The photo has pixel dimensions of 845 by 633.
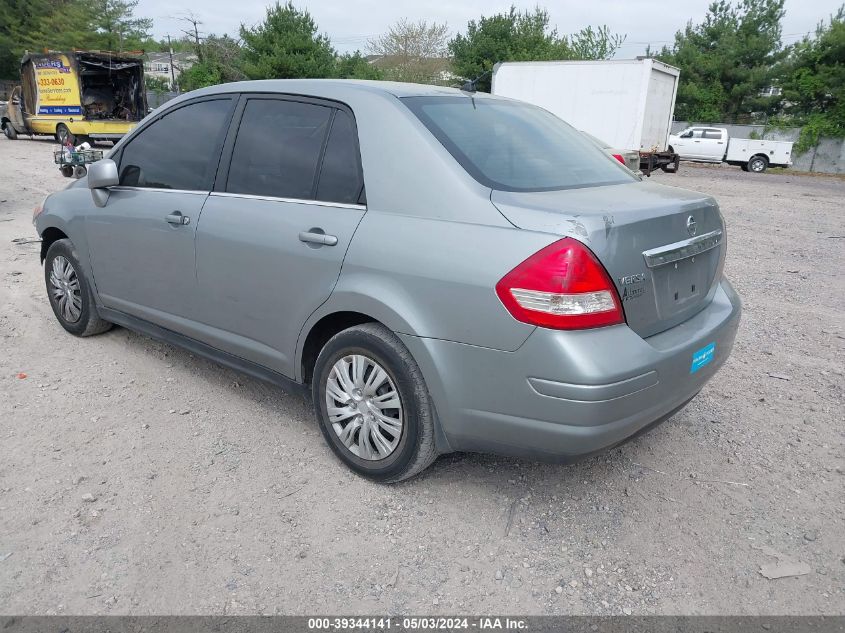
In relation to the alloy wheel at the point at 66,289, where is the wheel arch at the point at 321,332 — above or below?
above

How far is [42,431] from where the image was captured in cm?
345

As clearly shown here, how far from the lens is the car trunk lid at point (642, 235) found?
7.76 feet

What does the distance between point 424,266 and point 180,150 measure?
79.0 inches

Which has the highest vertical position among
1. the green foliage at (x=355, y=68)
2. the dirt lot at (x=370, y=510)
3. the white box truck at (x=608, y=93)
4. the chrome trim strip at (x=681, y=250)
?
the green foliage at (x=355, y=68)

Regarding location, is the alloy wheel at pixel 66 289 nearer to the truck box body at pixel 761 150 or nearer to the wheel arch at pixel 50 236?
the wheel arch at pixel 50 236

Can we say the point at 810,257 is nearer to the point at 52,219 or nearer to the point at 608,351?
the point at 608,351

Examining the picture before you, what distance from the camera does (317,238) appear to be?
291cm

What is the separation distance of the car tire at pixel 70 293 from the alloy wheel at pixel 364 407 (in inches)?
94.8

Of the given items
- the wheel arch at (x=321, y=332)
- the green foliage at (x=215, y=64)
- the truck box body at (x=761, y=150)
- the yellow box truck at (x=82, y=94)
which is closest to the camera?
the wheel arch at (x=321, y=332)

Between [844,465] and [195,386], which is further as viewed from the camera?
[195,386]

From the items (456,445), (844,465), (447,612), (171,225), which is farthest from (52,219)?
(844,465)

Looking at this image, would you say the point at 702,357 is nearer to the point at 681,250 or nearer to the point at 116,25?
the point at 681,250

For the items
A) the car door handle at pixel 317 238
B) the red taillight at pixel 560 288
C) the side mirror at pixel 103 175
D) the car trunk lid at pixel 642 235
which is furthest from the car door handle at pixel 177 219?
the red taillight at pixel 560 288

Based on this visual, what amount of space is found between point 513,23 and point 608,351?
41.5 metres
